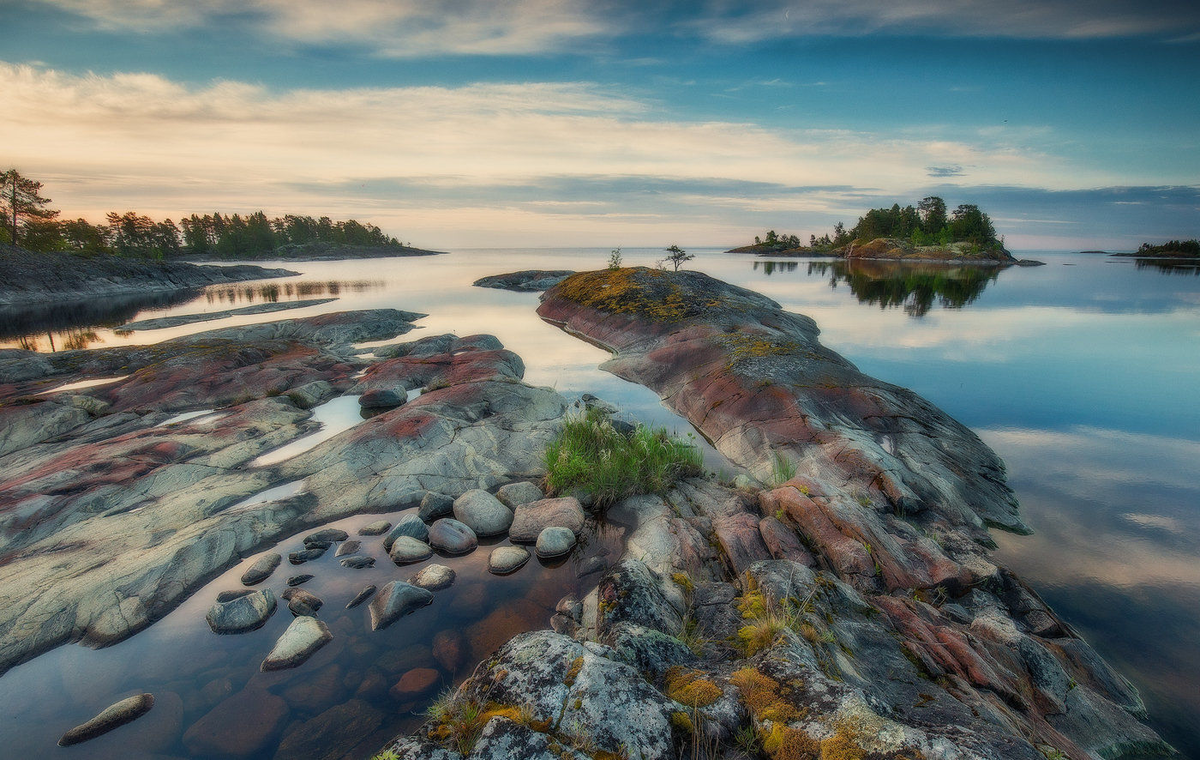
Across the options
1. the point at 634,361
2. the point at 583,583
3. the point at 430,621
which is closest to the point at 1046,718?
the point at 583,583

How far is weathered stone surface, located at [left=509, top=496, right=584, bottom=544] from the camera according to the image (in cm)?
1066

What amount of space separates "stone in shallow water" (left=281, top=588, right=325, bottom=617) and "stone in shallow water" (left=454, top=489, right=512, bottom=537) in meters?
3.27

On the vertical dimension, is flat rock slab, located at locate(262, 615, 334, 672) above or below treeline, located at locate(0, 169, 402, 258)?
below

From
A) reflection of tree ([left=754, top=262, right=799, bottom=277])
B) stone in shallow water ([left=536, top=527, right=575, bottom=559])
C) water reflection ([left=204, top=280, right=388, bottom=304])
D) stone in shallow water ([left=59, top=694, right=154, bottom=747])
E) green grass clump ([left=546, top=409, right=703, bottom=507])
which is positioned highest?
reflection of tree ([left=754, top=262, right=799, bottom=277])

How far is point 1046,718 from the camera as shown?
20.1ft

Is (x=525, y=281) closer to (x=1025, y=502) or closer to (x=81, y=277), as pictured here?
(x=81, y=277)

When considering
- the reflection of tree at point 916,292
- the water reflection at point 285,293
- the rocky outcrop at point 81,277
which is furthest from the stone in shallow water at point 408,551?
the rocky outcrop at point 81,277

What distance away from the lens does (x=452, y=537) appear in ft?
33.8

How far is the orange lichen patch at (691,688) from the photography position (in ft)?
14.2

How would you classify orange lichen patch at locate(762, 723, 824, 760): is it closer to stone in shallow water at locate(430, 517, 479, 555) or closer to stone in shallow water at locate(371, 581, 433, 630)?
stone in shallow water at locate(371, 581, 433, 630)

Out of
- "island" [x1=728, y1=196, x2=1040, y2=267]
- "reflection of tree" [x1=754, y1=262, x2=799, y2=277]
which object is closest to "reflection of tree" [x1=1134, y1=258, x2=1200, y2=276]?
"island" [x1=728, y1=196, x2=1040, y2=267]

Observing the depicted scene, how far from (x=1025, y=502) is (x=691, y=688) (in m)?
13.4

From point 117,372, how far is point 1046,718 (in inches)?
1357

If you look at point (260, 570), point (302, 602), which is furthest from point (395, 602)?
point (260, 570)
